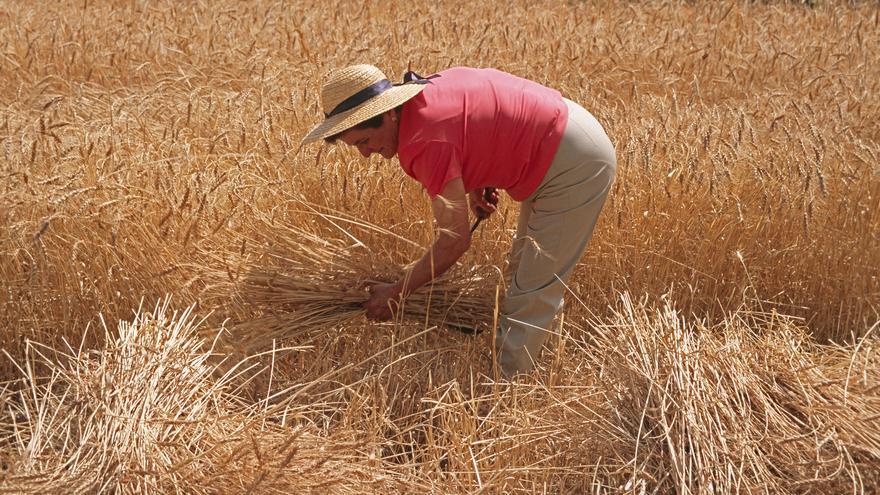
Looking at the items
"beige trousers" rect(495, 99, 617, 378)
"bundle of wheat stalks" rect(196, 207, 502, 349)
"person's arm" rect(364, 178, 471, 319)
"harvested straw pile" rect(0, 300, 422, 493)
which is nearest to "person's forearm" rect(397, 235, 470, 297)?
"person's arm" rect(364, 178, 471, 319)

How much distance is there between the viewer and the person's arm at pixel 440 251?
2621mm

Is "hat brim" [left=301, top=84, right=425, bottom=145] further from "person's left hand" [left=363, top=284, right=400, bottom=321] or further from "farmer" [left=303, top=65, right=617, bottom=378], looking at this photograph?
"person's left hand" [left=363, top=284, right=400, bottom=321]

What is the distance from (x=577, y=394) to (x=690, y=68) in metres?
3.49

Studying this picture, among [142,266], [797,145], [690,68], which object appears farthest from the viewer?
[690,68]

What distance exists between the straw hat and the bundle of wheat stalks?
419 mm

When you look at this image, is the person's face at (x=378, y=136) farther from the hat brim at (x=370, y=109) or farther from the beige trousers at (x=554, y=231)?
the beige trousers at (x=554, y=231)

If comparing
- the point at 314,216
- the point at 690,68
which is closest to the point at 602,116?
the point at 314,216

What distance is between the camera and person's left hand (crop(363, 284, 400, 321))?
9.54 feet

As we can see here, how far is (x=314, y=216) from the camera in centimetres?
342

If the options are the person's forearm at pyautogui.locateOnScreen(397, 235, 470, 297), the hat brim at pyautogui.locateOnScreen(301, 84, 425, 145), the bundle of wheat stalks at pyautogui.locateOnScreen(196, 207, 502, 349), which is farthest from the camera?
the bundle of wheat stalks at pyautogui.locateOnScreen(196, 207, 502, 349)

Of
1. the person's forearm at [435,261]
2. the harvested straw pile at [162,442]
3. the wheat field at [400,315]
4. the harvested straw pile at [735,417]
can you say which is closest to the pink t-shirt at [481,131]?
the person's forearm at [435,261]

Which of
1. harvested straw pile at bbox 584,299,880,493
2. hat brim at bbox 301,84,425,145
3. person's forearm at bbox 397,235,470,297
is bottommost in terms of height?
harvested straw pile at bbox 584,299,880,493

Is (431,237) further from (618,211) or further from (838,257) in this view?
(838,257)

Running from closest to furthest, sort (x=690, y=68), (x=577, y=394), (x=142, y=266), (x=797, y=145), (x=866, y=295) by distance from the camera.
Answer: (x=577, y=394) → (x=142, y=266) → (x=866, y=295) → (x=797, y=145) → (x=690, y=68)
